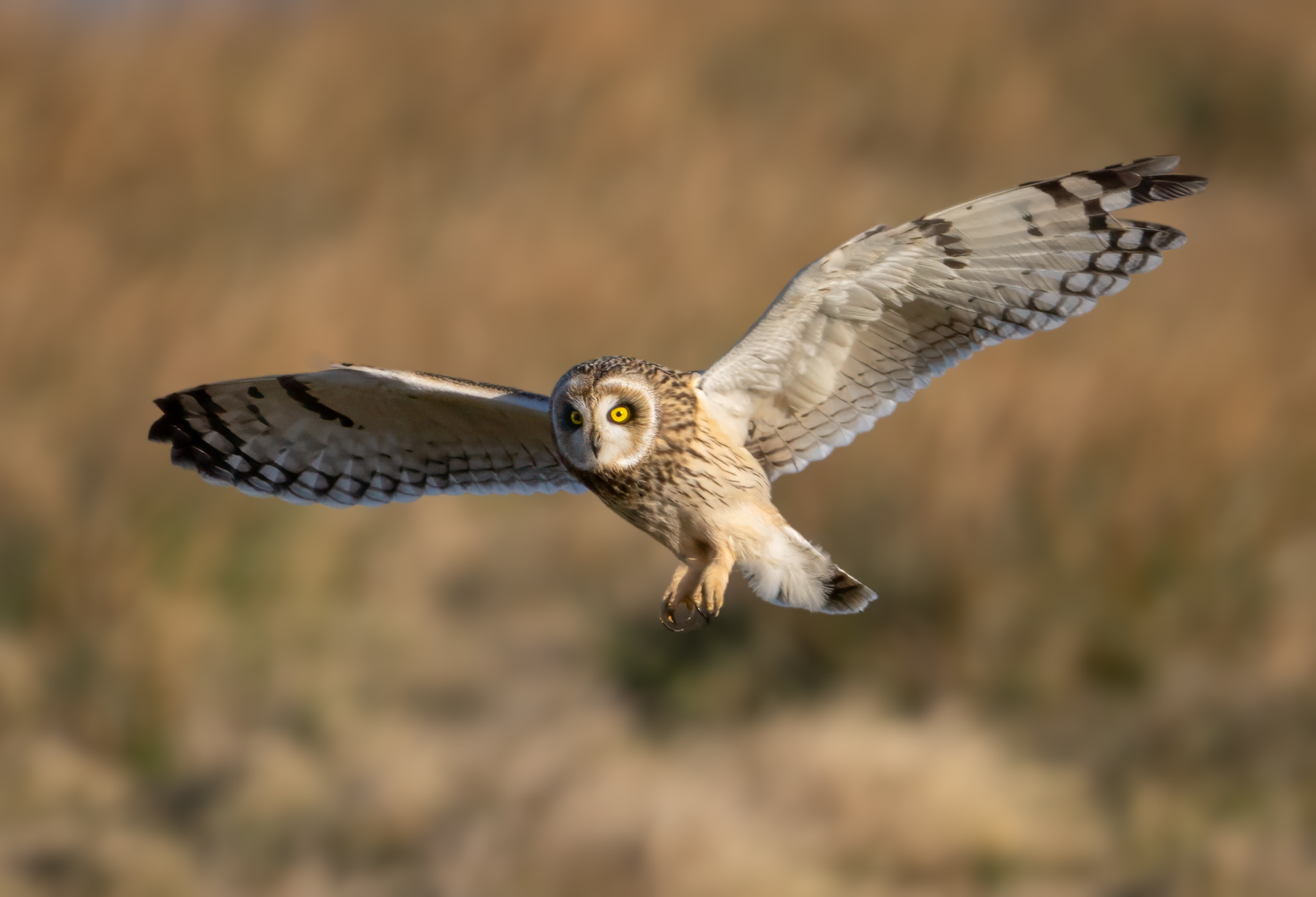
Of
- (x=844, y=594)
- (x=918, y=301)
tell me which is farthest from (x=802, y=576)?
(x=918, y=301)

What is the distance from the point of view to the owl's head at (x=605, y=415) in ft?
9.78

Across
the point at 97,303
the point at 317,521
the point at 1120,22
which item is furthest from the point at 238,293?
the point at 1120,22

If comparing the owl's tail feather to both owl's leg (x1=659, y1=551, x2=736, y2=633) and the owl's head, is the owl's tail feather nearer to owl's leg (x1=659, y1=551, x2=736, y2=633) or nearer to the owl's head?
owl's leg (x1=659, y1=551, x2=736, y2=633)

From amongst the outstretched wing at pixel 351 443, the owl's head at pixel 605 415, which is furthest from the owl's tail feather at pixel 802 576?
the outstretched wing at pixel 351 443

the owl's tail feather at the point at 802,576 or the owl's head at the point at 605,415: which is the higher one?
the owl's head at the point at 605,415

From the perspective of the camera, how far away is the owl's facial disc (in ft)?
9.78

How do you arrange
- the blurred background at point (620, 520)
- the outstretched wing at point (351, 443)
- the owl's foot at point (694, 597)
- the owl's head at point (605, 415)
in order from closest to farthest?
the owl's foot at point (694, 597)
the owl's head at point (605, 415)
the outstretched wing at point (351, 443)
the blurred background at point (620, 520)

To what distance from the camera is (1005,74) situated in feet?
39.6

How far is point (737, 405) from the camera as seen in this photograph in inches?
136

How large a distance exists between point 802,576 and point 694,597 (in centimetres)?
28

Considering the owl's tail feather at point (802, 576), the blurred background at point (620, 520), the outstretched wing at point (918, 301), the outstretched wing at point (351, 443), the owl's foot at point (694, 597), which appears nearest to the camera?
the owl's foot at point (694, 597)

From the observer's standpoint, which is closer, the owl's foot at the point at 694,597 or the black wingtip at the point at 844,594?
the owl's foot at the point at 694,597

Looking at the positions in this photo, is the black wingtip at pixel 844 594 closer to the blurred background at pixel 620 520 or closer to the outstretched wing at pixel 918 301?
the outstretched wing at pixel 918 301

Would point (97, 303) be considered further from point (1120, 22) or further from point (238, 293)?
point (1120, 22)
